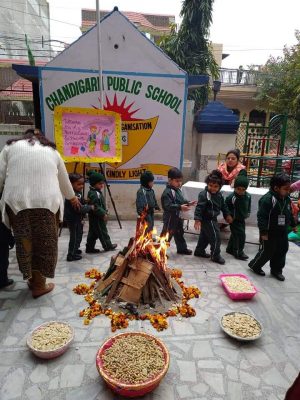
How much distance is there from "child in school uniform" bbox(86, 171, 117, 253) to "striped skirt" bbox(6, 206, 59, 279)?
119 centimetres

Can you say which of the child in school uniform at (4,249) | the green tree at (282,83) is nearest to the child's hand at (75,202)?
the child in school uniform at (4,249)

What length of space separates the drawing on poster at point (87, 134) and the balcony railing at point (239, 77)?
59.9 feet

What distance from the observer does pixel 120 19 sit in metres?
6.22

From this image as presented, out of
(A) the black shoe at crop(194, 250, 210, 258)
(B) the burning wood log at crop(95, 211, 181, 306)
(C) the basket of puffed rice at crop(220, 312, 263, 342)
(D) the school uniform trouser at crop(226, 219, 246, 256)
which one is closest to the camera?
(C) the basket of puffed rice at crop(220, 312, 263, 342)

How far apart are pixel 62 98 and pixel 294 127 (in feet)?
39.9

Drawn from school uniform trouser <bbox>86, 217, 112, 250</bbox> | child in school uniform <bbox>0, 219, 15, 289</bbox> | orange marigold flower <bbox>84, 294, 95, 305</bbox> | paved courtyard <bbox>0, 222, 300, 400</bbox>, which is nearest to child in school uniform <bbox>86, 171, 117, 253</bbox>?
school uniform trouser <bbox>86, 217, 112, 250</bbox>

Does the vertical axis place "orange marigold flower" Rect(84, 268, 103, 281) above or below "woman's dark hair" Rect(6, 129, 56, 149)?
below

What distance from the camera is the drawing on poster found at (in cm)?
583

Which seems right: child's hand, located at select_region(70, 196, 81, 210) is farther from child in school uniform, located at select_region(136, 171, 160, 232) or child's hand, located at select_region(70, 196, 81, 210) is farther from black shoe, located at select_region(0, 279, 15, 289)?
black shoe, located at select_region(0, 279, 15, 289)

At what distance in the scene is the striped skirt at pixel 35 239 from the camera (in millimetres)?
3658

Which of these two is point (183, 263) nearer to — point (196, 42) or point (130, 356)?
point (130, 356)

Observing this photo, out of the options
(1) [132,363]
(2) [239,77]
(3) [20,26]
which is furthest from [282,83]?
(3) [20,26]

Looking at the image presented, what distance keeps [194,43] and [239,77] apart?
395 inches

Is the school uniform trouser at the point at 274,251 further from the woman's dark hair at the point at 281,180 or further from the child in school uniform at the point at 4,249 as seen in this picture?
the child in school uniform at the point at 4,249
